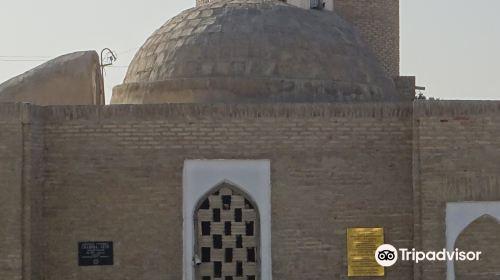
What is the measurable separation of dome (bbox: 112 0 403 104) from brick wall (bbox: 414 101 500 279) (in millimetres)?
1700

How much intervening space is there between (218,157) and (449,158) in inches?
94.9

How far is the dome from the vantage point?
9.74m

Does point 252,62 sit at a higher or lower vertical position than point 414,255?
higher

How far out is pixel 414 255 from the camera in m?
8.65

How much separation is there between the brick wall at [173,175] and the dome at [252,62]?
1.15 m

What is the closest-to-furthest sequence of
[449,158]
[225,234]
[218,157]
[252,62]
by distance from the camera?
[449,158] < [218,157] < [225,234] < [252,62]

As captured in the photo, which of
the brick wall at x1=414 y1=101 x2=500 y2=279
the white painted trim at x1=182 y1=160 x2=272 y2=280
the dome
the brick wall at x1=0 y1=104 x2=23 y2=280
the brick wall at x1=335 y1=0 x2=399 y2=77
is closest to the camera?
the brick wall at x1=0 y1=104 x2=23 y2=280

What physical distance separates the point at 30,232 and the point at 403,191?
392 cm

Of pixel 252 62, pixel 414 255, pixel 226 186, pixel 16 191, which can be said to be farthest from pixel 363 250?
pixel 16 191

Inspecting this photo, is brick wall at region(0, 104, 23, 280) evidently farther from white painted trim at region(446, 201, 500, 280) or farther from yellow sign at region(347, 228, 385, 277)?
white painted trim at region(446, 201, 500, 280)

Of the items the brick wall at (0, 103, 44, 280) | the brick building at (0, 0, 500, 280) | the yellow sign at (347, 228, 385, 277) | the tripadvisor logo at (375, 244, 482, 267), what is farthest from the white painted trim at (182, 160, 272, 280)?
the brick wall at (0, 103, 44, 280)

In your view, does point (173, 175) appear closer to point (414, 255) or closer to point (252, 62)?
point (252, 62)

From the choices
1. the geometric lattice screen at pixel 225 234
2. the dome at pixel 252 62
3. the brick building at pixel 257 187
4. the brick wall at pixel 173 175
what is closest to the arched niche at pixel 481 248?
the brick building at pixel 257 187

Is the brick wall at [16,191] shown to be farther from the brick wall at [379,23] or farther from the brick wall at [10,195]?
the brick wall at [379,23]
